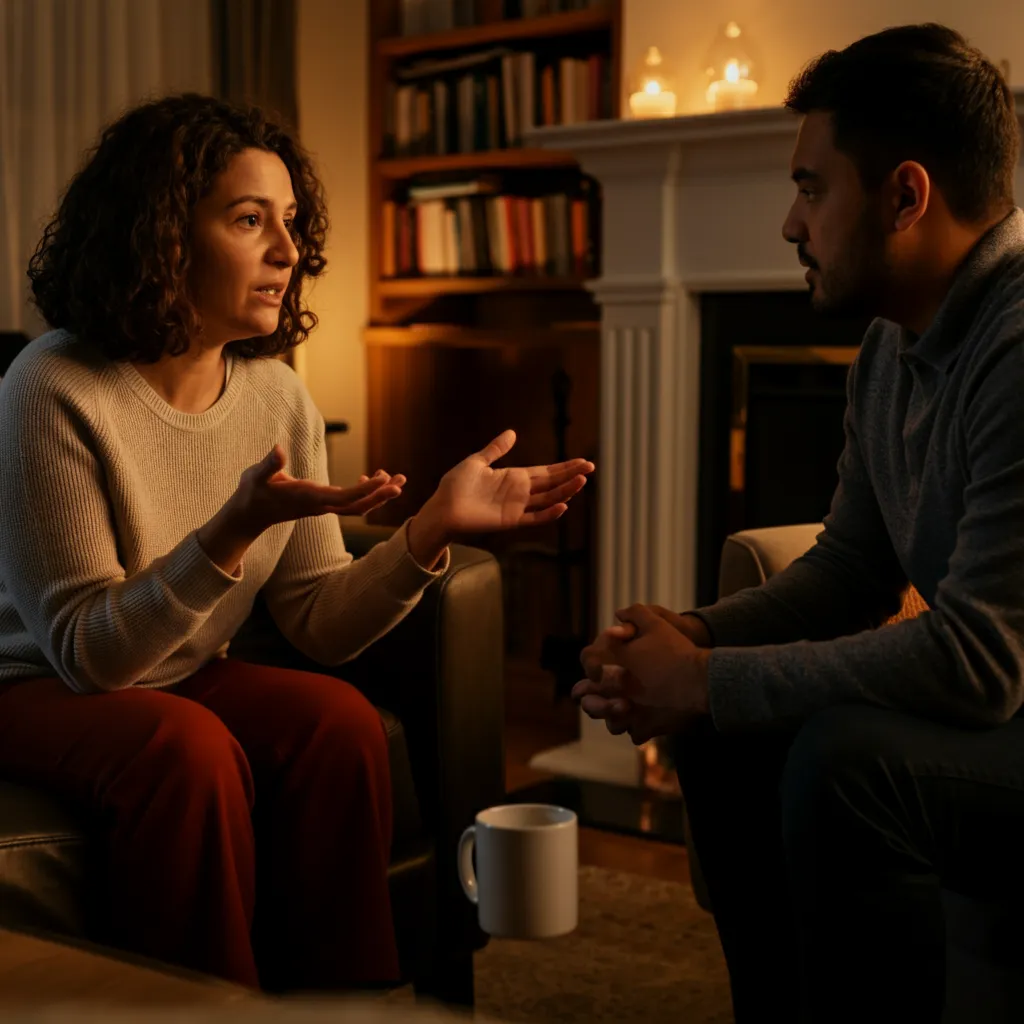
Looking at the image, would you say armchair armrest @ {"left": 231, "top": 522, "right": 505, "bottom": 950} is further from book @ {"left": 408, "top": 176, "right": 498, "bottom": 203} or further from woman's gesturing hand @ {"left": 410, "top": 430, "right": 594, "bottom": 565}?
book @ {"left": 408, "top": 176, "right": 498, "bottom": 203}

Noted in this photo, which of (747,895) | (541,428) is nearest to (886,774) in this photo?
(747,895)

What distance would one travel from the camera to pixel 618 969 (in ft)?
6.56

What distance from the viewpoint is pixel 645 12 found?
3.23m

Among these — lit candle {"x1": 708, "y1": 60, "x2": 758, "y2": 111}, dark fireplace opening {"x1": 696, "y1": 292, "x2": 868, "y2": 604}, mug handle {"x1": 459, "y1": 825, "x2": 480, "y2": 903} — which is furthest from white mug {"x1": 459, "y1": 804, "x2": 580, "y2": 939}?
lit candle {"x1": 708, "y1": 60, "x2": 758, "y2": 111}

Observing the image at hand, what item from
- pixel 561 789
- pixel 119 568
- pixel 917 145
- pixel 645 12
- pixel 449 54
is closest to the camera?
pixel 917 145

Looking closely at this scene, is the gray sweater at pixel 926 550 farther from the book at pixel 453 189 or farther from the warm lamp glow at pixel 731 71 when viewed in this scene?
the book at pixel 453 189

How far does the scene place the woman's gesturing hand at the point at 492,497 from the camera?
1.60 m

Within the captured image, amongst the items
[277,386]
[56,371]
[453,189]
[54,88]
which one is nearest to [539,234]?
[453,189]

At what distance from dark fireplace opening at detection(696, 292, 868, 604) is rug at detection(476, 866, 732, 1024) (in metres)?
1.00

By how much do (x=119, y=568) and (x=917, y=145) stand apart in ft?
2.98

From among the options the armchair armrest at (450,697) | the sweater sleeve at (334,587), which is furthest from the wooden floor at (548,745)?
the sweater sleeve at (334,587)

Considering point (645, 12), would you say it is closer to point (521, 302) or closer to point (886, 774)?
point (521, 302)

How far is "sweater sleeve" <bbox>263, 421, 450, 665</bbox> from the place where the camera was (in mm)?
1667

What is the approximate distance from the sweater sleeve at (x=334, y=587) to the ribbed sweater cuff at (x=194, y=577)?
A: 240 mm
